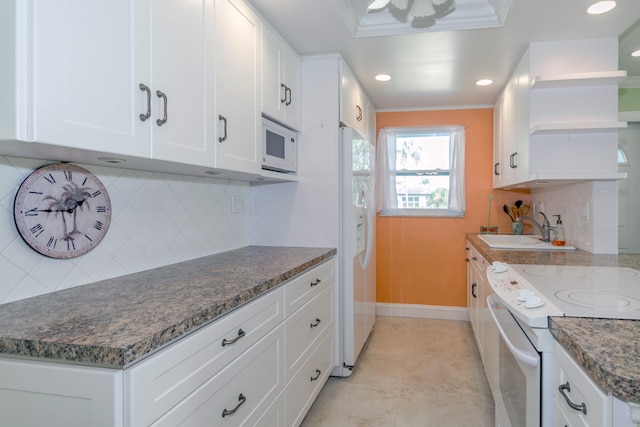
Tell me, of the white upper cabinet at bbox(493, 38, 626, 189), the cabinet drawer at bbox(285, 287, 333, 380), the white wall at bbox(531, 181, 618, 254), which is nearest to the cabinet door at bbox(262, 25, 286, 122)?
the cabinet drawer at bbox(285, 287, 333, 380)

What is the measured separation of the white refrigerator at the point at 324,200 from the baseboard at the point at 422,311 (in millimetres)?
Result: 1541

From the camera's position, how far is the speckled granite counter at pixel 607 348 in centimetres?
80

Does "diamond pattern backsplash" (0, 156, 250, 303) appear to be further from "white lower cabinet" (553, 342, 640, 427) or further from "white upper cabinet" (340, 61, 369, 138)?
"white lower cabinet" (553, 342, 640, 427)

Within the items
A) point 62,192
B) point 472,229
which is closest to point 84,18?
point 62,192

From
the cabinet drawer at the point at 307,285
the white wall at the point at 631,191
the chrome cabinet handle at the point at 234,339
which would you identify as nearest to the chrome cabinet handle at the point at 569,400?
the chrome cabinet handle at the point at 234,339

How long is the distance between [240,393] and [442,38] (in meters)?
2.24

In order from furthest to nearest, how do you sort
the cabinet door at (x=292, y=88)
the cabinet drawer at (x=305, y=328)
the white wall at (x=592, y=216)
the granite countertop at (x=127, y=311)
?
the cabinet door at (x=292, y=88), the white wall at (x=592, y=216), the cabinet drawer at (x=305, y=328), the granite countertop at (x=127, y=311)

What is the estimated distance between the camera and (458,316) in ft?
13.9

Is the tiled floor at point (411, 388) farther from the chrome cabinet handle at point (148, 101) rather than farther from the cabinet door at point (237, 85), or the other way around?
the chrome cabinet handle at point (148, 101)

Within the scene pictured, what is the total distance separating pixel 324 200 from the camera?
9.13 ft

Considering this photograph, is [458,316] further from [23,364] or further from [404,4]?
[23,364]

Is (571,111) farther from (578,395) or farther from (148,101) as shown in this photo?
(148,101)

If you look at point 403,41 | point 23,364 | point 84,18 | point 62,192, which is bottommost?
point 23,364

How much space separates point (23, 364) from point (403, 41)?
95.6 inches
